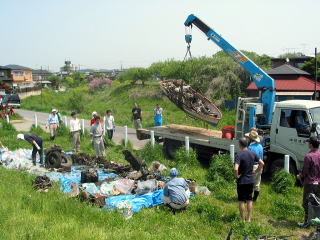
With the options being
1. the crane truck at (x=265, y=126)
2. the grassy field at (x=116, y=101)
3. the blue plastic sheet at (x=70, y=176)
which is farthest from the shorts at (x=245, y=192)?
the grassy field at (x=116, y=101)

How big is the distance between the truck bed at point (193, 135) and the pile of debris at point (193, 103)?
0.56 meters

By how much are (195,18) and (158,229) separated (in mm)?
8819

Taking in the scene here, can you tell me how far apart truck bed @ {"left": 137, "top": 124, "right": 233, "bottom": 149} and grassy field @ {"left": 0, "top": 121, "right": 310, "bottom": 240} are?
2.08 metres

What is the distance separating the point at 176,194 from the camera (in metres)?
7.35

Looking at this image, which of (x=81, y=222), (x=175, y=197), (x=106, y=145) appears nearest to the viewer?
(x=81, y=222)

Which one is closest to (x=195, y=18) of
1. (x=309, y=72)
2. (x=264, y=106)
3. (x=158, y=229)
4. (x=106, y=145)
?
(x=264, y=106)

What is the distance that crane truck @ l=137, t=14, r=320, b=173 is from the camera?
922 centimetres

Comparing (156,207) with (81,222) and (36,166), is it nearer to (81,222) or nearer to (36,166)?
(81,222)

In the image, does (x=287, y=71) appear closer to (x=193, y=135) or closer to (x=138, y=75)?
(x=193, y=135)

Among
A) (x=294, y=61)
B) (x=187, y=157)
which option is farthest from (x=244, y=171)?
(x=294, y=61)

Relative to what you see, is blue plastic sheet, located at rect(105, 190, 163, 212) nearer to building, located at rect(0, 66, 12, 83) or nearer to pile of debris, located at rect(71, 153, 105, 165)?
pile of debris, located at rect(71, 153, 105, 165)

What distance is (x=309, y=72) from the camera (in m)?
33.0

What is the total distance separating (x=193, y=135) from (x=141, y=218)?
593cm

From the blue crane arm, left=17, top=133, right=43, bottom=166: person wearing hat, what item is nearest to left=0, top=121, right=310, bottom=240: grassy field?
left=17, top=133, right=43, bottom=166: person wearing hat
